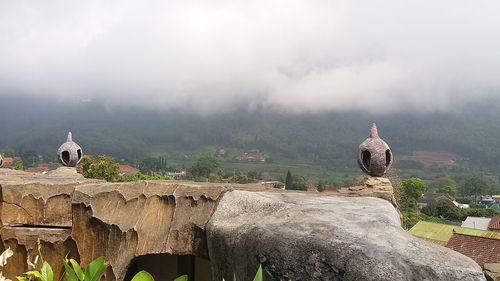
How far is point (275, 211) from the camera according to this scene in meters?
4.33

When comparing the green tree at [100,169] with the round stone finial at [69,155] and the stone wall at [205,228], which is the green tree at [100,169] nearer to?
the round stone finial at [69,155]

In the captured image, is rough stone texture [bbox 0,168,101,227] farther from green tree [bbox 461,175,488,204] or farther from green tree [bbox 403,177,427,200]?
green tree [bbox 461,175,488,204]

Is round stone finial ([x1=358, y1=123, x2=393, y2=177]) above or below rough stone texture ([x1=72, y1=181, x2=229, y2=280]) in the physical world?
above

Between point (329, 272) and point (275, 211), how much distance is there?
3.56 ft

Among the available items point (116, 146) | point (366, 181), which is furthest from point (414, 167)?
point (366, 181)

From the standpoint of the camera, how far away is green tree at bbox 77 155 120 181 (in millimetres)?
22000

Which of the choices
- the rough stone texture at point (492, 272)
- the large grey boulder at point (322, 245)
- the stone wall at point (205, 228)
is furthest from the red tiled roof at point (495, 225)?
the large grey boulder at point (322, 245)

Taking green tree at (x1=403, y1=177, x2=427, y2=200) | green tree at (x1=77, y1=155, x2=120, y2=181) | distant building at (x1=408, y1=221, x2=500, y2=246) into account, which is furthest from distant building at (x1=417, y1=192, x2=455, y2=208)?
green tree at (x1=77, y1=155, x2=120, y2=181)

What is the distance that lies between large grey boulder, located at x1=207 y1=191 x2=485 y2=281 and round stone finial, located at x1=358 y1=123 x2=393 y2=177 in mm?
2708

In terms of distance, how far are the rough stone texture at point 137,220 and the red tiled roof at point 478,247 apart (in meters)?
11.1

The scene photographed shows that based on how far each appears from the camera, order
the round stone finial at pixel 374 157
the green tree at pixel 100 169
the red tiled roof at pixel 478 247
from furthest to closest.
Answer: the green tree at pixel 100 169, the red tiled roof at pixel 478 247, the round stone finial at pixel 374 157

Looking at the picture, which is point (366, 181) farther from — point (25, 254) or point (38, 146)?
point (38, 146)

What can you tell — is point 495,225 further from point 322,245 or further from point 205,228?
point 322,245

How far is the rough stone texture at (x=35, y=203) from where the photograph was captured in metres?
5.18
